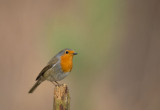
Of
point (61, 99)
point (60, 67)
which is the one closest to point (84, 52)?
point (60, 67)

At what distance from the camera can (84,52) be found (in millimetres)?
10039

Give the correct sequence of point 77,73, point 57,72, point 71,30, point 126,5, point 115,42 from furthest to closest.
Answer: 1. point 126,5
2. point 115,42
3. point 71,30
4. point 77,73
5. point 57,72

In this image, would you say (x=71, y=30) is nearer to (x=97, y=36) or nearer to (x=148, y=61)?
(x=97, y=36)

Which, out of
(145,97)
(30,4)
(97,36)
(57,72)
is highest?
(30,4)

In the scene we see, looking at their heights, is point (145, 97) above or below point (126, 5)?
below

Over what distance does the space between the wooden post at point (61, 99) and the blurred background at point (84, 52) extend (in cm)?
339

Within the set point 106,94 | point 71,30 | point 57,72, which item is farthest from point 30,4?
point 57,72

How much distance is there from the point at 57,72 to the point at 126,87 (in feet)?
11.0

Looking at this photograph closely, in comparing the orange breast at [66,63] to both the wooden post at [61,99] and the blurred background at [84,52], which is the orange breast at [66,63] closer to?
the wooden post at [61,99]

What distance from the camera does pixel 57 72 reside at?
762cm

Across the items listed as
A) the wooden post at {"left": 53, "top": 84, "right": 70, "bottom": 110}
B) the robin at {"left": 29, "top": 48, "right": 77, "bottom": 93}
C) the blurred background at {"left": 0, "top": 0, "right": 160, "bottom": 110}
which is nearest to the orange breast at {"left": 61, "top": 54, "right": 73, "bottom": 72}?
the robin at {"left": 29, "top": 48, "right": 77, "bottom": 93}

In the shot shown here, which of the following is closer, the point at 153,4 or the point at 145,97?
the point at 145,97

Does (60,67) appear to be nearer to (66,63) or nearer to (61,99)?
(66,63)

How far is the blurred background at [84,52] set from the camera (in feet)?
32.6
